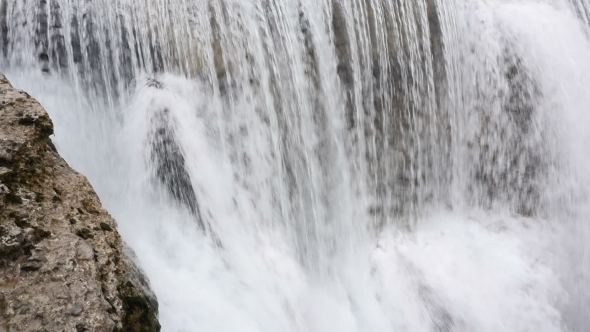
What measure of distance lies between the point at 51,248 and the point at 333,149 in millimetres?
2732

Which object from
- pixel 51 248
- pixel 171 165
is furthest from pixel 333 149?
pixel 51 248

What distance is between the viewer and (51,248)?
1947mm

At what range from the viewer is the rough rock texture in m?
1.77

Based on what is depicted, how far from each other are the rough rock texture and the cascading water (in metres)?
0.76

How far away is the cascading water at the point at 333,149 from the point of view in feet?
11.6

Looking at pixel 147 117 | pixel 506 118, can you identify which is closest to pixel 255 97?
pixel 147 117

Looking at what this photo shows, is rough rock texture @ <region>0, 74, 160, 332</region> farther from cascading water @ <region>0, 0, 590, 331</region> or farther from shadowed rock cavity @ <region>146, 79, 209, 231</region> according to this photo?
shadowed rock cavity @ <region>146, 79, 209, 231</region>

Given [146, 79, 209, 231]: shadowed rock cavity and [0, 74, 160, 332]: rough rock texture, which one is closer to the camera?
[0, 74, 160, 332]: rough rock texture

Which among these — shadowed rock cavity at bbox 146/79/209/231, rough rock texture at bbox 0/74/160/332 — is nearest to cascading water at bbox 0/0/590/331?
shadowed rock cavity at bbox 146/79/209/231

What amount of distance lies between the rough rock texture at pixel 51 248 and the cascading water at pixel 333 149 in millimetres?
763

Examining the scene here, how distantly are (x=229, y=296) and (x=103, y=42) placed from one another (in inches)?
82.3

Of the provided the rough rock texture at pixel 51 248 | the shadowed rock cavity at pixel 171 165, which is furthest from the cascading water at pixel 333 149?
the rough rock texture at pixel 51 248

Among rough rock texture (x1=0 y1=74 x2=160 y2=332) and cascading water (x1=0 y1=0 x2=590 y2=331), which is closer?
rough rock texture (x1=0 y1=74 x2=160 y2=332)

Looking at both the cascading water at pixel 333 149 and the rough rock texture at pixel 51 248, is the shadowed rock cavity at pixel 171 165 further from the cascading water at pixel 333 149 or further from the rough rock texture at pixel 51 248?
the rough rock texture at pixel 51 248
